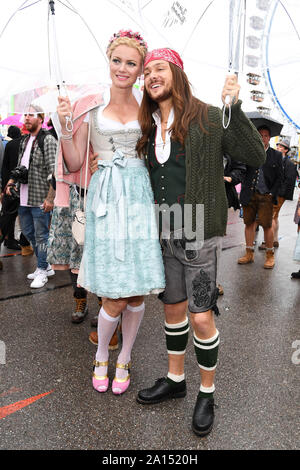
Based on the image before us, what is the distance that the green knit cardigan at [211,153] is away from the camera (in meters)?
1.92

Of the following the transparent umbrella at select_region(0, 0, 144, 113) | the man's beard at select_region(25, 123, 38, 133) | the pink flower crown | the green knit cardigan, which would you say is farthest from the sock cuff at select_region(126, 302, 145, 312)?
the man's beard at select_region(25, 123, 38, 133)

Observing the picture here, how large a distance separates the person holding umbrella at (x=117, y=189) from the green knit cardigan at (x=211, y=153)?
0.28 metres

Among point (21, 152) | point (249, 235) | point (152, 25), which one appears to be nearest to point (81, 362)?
point (152, 25)

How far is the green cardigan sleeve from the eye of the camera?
6.20 feet

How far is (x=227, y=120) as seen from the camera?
6.28 ft

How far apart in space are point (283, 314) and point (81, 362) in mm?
2029

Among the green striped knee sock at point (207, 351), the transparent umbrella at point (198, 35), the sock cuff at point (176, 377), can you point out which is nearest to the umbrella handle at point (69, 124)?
the transparent umbrella at point (198, 35)

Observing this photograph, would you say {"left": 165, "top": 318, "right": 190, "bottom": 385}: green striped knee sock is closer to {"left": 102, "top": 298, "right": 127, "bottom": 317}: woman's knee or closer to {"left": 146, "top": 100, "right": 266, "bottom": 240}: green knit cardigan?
{"left": 102, "top": 298, "right": 127, "bottom": 317}: woman's knee

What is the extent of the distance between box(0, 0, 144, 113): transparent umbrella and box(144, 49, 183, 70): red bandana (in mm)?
393

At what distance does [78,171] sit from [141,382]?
4.63 feet

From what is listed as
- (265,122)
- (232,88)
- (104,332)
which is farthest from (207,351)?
(265,122)

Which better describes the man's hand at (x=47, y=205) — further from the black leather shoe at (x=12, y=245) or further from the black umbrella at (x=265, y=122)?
the black umbrella at (x=265, y=122)
